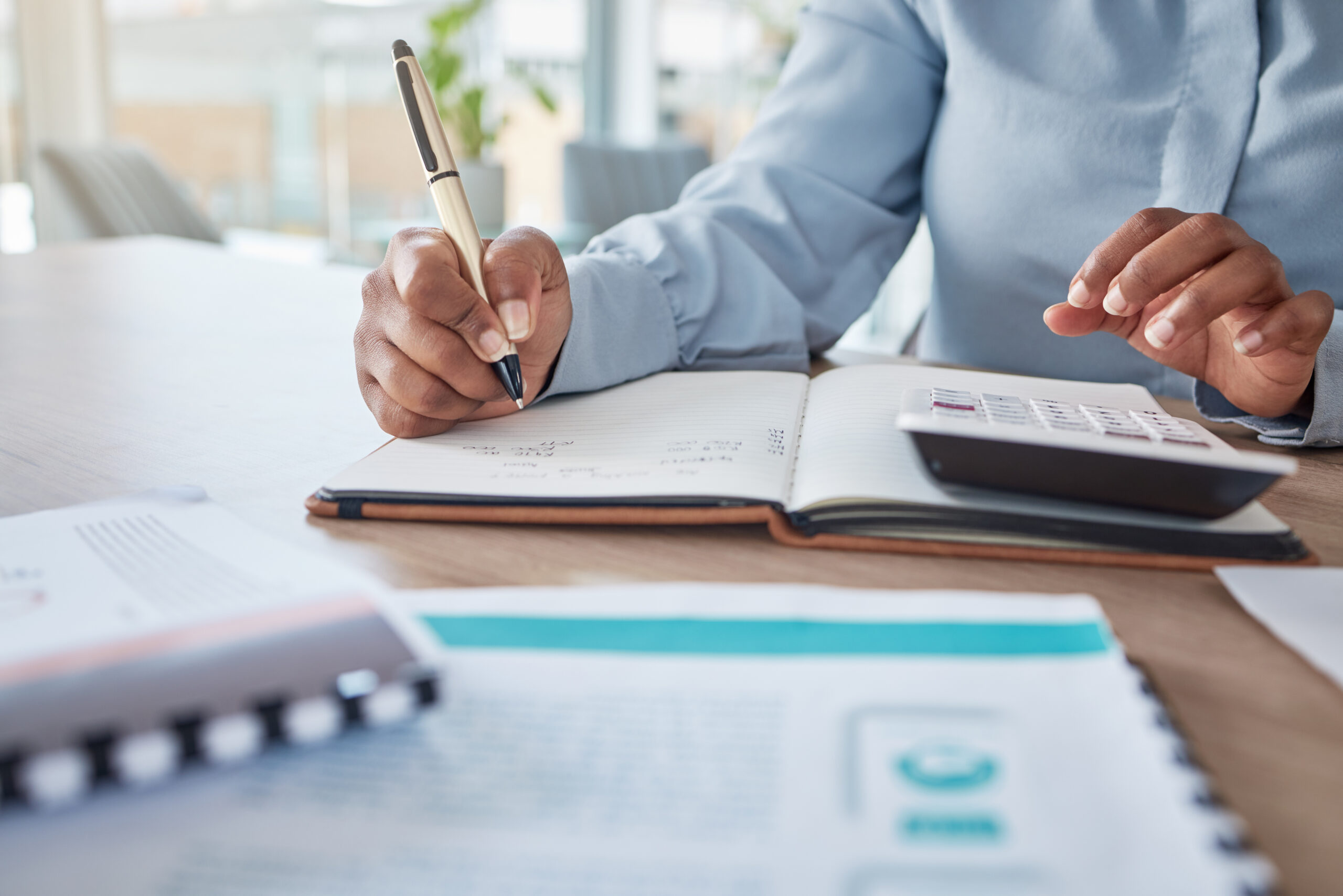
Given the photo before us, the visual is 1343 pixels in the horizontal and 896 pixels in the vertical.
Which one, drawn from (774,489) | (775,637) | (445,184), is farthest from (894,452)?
(445,184)

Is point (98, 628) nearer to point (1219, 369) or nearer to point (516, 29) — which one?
point (1219, 369)

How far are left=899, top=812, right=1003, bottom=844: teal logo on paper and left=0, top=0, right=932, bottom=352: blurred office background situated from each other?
4.03ft

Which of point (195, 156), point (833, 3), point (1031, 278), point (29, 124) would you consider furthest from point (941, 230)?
point (195, 156)

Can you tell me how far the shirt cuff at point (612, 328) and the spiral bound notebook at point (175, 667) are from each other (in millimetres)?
270

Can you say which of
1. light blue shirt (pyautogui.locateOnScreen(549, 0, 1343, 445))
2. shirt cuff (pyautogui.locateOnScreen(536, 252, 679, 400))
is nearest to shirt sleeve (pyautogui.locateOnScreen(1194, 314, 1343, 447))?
light blue shirt (pyautogui.locateOnScreen(549, 0, 1343, 445))

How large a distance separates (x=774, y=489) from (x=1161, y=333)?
240mm

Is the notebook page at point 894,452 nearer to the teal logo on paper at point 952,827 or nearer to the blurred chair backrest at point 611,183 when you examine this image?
the teal logo on paper at point 952,827

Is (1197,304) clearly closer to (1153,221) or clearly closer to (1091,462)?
(1153,221)

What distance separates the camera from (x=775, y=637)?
27 centimetres

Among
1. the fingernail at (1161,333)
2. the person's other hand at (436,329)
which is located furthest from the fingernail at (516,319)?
the fingernail at (1161,333)

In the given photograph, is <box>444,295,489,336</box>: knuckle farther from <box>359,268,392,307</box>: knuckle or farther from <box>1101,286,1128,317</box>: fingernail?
<box>1101,286,1128,317</box>: fingernail

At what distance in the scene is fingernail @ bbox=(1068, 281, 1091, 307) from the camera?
0.51 meters

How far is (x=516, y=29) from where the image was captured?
3.66 metres

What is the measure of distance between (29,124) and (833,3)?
2.33m
